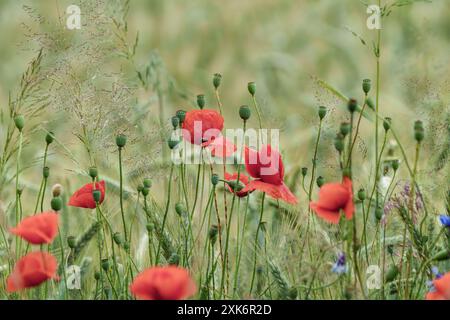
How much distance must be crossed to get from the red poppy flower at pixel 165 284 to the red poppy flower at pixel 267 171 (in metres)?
0.30

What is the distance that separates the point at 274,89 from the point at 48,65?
90.0 inches

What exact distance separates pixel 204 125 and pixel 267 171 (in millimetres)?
115

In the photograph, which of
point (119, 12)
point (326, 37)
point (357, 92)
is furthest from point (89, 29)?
point (326, 37)

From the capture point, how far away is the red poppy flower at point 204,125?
1651mm

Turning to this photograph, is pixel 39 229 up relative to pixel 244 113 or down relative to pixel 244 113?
down

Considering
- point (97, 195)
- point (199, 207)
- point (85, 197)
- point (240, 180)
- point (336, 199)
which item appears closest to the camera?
point (336, 199)

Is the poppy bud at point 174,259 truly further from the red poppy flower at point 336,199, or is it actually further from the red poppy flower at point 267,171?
the red poppy flower at point 336,199

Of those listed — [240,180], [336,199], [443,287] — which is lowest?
[443,287]

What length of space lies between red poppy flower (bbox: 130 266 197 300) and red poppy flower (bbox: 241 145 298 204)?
0.30m

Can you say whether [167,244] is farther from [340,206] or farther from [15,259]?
[340,206]

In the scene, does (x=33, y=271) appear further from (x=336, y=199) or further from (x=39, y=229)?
(x=336, y=199)

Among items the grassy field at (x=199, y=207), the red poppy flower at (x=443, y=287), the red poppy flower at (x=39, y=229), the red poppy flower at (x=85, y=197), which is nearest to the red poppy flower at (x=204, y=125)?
the grassy field at (x=199, y=207)

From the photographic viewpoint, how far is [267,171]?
1632 millimetres

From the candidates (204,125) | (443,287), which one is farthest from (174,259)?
(443,287)
